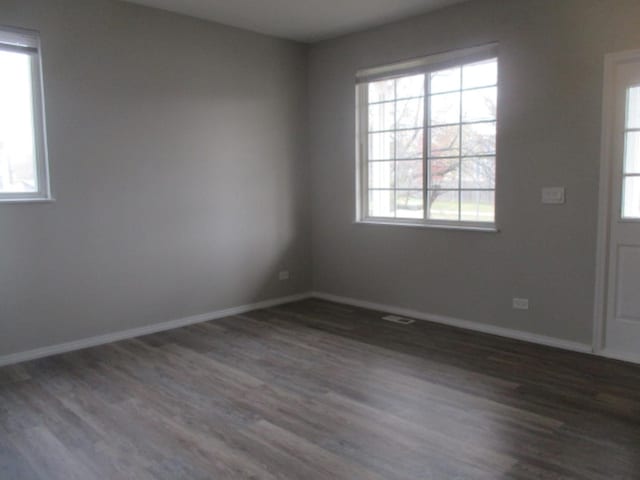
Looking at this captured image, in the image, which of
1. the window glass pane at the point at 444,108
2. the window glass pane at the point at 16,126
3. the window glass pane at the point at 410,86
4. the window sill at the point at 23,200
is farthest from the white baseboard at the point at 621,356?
the window glass pane at the point at 16,126

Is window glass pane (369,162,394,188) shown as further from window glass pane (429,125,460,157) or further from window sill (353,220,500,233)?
window glass pane (429,125,460,157)

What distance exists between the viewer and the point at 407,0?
4160 millimetres

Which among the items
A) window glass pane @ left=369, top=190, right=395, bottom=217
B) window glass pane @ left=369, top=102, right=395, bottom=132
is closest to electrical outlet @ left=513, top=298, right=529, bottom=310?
window glass pane @ left=369, top=190, right=395, bottom=217

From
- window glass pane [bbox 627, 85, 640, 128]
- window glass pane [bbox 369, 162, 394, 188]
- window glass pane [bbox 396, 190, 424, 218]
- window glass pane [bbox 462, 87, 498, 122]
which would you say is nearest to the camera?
window glass pane [bbox 627, 85, 640, 128]

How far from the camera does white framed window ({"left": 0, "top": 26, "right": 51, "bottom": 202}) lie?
3713 millimetres

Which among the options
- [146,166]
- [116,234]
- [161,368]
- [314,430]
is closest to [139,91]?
[146,166]

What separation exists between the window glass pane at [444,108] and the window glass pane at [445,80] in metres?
0.05

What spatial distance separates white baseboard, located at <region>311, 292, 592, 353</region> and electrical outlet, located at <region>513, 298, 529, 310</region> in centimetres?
19

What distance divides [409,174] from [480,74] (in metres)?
1.08

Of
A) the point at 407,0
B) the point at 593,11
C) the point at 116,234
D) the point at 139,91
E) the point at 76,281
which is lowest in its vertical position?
the point at 76,281

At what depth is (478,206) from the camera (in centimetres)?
441

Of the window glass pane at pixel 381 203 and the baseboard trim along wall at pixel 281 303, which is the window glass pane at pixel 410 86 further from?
the baseboard trim along wall at pixel 281 303

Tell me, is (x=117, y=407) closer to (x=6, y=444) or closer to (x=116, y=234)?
(x=6, y=444)

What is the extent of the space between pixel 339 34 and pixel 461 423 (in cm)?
386
